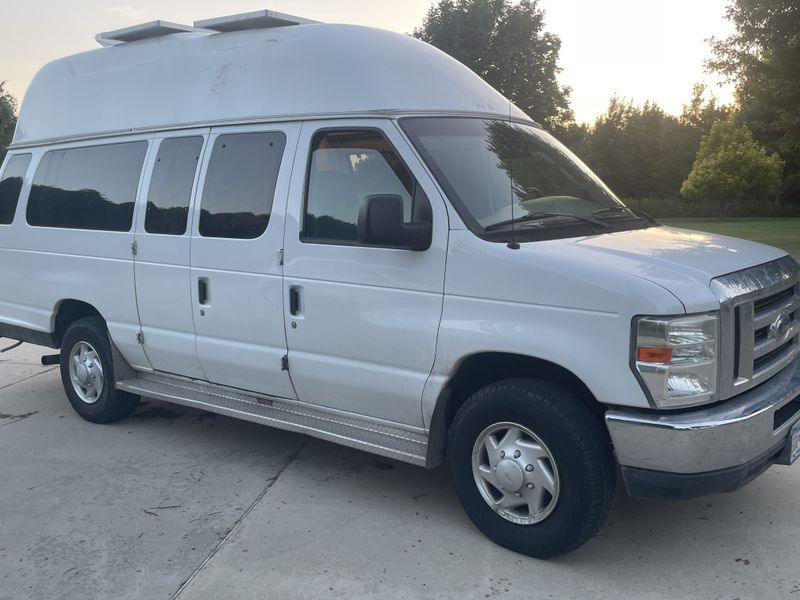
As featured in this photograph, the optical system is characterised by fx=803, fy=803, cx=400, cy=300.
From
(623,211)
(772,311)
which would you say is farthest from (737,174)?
(772,311)

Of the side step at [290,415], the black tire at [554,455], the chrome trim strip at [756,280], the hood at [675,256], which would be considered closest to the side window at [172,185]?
the side step at [290,415]

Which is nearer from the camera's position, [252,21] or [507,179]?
[507,179]

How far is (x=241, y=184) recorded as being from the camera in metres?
5.09

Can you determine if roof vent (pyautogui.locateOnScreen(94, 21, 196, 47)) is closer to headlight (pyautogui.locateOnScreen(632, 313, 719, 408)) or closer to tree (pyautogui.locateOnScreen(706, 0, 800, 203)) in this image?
headlight (pyautogui.locateOnScreen(632, 313, 719, 408))

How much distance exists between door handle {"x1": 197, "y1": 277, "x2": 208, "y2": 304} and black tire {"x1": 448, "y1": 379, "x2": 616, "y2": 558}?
202 cm

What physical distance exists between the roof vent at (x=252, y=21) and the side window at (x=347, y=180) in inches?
42.2

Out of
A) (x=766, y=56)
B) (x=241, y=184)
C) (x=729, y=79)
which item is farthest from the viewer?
(x=729, y=79)

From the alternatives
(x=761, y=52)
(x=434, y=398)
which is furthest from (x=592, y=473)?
(x=761, y=52)

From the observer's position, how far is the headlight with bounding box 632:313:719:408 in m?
3.44

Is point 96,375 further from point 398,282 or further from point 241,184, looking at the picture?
point 398,282

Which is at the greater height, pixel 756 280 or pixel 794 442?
pixel 756 280

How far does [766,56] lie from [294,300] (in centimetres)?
2005

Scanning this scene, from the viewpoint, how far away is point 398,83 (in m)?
4.61

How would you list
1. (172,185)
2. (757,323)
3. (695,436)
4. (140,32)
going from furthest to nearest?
1. (140,32)
2. (172,185)
3. (757,323)
4. (695,436)
